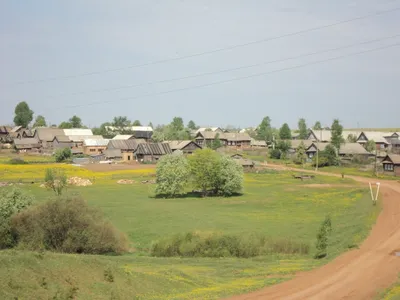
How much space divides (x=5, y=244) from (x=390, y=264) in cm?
2435

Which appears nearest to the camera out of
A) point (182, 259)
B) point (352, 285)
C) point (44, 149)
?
point (352, 285)

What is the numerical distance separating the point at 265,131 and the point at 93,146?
252ft

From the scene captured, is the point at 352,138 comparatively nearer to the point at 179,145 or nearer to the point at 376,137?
the point at 376,137

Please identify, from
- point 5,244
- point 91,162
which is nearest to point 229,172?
point 5,244

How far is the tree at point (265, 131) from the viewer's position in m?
179

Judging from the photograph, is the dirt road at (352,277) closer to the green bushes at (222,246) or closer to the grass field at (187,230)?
→ the grass field at (187,230)

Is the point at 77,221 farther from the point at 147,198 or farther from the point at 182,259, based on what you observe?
the point at 147,198

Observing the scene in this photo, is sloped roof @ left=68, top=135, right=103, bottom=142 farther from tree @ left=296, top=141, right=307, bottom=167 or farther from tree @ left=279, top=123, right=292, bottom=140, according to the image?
tree @ left=296, top=141, right=307, bottom=167

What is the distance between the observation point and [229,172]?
6544 centimetres

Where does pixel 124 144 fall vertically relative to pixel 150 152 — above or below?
above

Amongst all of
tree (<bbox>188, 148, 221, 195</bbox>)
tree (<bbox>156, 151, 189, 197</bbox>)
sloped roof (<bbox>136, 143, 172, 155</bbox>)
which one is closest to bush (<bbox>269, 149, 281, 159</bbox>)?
sloped roof (<bbox>136, 143, 172, 155</bbox>)

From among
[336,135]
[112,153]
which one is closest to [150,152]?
[112,153]

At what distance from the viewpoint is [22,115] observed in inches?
7170

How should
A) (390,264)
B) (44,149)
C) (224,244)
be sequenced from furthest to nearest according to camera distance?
(44,149), (224,244), (390,264)
